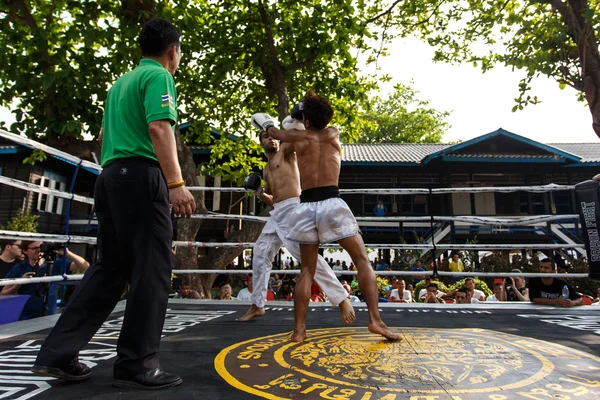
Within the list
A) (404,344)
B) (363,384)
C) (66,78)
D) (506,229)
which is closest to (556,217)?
(404,344)

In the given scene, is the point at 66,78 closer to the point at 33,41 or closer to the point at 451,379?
the point at 33,41

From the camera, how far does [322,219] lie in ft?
7.93

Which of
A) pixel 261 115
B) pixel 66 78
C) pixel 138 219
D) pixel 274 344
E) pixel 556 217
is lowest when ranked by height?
pixel 274 344

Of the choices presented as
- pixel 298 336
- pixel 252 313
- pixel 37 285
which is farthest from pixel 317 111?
pixel 37 285

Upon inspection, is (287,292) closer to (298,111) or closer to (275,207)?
(275,207)

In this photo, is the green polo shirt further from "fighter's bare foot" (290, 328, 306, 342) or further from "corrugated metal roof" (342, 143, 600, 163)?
"corrugated metal roof" (342, 143, 600, 163)

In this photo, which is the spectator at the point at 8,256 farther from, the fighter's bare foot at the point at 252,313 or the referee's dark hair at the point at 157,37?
the referee's dark hair at the point at 157,37

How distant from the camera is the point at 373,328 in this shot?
2180mm

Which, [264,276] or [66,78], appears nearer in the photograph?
[264,276]

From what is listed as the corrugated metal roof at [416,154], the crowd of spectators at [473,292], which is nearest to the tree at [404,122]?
the corrugated metal roof at [416,154]

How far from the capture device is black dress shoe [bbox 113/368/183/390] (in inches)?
55.3

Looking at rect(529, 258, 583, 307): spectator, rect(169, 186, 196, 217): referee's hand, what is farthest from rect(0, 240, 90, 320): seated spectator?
rect(529, 258, 583, 307): spectator

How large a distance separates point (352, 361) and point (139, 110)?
1.37 metres

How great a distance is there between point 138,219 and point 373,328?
53.2 inches
